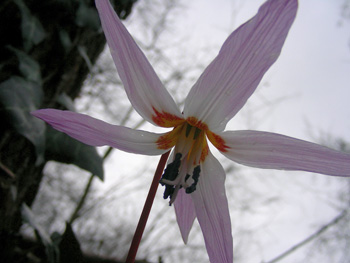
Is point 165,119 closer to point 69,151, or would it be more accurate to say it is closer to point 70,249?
point 70,249

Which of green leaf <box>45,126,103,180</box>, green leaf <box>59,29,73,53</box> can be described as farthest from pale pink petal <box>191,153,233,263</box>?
green leaf <box>59,29,73,53</box>

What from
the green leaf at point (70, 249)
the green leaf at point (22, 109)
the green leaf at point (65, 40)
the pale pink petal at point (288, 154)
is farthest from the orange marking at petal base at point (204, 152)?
the green leaf at point (65, 40)

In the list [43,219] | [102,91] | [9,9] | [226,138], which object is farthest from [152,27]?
[43,219]

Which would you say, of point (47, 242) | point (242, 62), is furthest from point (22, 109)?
point (242, 62)

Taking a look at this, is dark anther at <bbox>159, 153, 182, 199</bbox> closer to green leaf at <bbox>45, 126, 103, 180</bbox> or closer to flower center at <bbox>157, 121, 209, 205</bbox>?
flower center at <bbox>157, 121, 209, 205</bbox>

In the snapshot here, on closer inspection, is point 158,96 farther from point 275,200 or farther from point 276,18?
point 275,200

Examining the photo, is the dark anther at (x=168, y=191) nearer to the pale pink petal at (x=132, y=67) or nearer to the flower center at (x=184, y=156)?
the flower center at (x=184, y=156)
